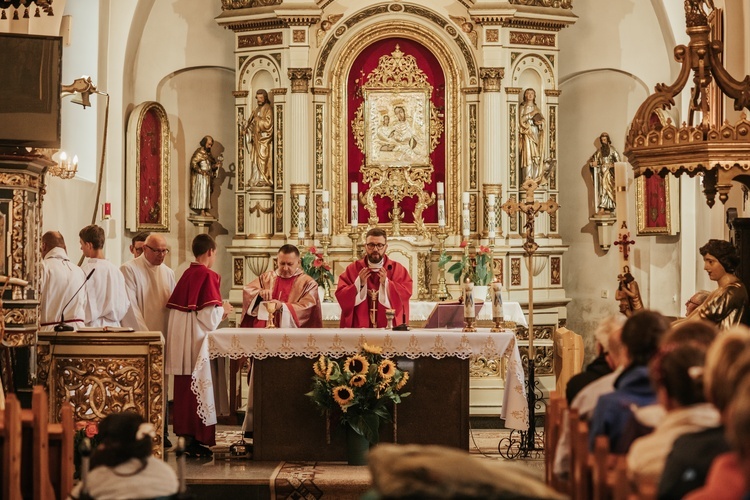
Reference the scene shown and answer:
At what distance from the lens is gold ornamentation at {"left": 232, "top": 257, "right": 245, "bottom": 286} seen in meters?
14.9

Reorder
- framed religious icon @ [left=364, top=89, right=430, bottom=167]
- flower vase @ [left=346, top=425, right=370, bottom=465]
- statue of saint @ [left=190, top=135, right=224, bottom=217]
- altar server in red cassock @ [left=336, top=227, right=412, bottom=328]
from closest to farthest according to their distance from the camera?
1. flower vase @ [left=346, top=425, right=370, bottom=465]
2. altar server in red cassock @ [left=336, top=227, right=412, bottom=328]
3. framed religious icon @ [left=364, top=89, right=430, bottom=167]
4. statue of saint @ [left=190, top=135, right=224, bottom=217]

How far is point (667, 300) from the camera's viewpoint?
15.2 m

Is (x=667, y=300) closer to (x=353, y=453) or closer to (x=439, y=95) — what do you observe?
(x=439, y=95)

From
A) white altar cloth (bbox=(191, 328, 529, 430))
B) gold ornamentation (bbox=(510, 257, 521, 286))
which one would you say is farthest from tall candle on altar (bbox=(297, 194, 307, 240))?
white altar cloth (bbox=(191, 328, 529, 430))

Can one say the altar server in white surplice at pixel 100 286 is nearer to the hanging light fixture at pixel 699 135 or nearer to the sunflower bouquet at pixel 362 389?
the sunflower bouquet at pixel 362 389

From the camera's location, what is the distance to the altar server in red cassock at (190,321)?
9.81m

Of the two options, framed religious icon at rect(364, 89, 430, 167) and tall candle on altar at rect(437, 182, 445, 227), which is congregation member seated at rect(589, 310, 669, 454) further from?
framed religious icon at rect(364, 89, 430, 167)

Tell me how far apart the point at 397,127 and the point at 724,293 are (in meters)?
8.06

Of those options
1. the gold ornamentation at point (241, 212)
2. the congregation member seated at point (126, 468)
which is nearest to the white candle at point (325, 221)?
the gold ornamentation at point (241, 212)

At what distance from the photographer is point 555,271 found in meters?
14.9

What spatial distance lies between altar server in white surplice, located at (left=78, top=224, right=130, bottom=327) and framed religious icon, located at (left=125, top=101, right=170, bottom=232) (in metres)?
4.80

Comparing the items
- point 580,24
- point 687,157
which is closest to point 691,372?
point 687,157

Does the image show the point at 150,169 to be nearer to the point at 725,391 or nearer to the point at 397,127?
the point at 397,127

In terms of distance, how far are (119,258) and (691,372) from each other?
11442 millimetres
